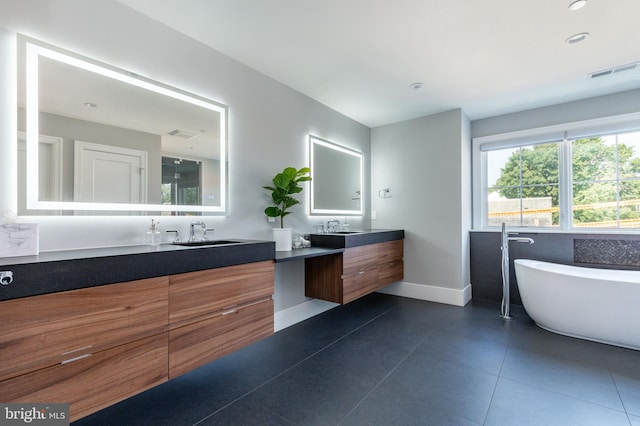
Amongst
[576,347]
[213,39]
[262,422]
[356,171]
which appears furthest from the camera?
[356,171]

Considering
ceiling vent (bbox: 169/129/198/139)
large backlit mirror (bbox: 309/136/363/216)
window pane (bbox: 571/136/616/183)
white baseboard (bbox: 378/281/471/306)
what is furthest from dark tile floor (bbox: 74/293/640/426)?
window pane (bbox: 571/136/616/183)

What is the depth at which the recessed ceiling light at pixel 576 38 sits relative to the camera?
2.27 m

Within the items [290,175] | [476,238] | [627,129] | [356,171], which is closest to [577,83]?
[627,129]

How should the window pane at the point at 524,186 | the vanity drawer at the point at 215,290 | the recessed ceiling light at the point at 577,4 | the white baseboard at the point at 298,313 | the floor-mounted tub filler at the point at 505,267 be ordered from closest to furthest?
the vanity drawer at the point at 215,290, the recessed ceiling light at the point at 577,4, the white baseboard at the point at 298,313, the floor-mounted tub filler at the point at 505,267, the window pane at the point at 524,186

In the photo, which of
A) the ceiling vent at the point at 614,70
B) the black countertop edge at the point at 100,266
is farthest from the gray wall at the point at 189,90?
the ceiling vent at the point at 614,70

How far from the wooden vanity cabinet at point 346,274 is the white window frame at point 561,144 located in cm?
173

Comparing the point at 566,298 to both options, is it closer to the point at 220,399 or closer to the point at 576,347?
the point at 576,347

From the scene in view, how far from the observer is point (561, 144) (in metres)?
3.68

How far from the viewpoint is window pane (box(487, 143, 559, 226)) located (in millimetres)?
3754

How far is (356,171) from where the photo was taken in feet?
14.0

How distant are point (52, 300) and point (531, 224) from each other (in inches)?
186

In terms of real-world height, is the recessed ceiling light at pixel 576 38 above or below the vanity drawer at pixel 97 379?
above

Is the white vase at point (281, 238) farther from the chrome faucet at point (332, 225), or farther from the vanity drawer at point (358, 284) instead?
the chrome faucet at point (332, 225)

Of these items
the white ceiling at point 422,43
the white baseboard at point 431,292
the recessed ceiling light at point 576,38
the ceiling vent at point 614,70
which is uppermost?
the white ceiling at point 422,43
